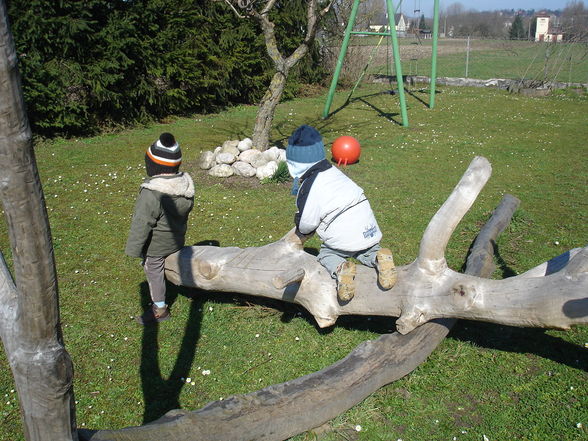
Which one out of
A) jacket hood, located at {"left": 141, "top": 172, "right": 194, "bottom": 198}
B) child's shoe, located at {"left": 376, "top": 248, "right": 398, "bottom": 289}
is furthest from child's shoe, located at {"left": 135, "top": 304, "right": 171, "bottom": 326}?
child's shoe, located at {"left": 376, "top": 248, "right": 398, "bottom": 289}

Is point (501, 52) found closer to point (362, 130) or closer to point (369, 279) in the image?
point (362, 130)

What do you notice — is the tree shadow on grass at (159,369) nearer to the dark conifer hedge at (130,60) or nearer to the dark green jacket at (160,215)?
the dark green jacket at (160,215)

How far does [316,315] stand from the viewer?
4.43 meters

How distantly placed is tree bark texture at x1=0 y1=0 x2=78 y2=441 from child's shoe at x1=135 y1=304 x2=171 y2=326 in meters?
2.61

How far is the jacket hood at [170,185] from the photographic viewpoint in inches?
180

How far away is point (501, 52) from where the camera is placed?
137 feet

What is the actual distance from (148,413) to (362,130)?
10569 millimetres

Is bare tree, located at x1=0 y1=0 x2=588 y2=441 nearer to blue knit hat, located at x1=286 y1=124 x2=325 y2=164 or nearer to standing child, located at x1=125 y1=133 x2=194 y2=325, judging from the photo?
standing child, located at x1=125 y1=133 x2=194 y2=325

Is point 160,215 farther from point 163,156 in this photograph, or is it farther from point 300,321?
point 300,321

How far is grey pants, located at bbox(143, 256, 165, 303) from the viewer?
16.0ft

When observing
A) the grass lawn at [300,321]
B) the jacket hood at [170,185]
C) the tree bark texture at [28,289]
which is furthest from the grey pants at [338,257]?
the tree bark texture at [28,289]

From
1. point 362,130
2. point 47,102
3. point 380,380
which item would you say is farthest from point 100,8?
point 380,380

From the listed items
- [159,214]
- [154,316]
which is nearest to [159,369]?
[154,316]

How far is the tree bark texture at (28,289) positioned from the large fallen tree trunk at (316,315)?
1.99ft
